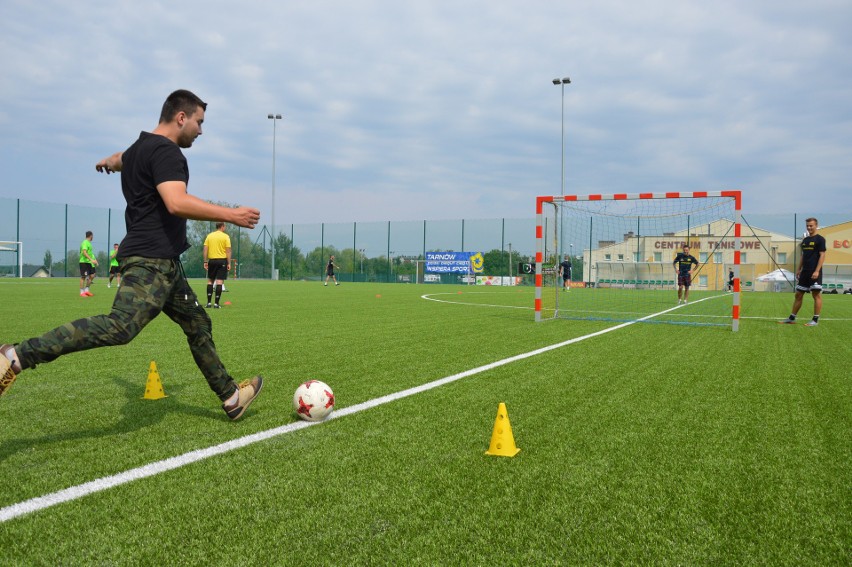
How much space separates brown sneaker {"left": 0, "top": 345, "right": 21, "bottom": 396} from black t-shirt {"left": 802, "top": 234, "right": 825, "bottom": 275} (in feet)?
44.7

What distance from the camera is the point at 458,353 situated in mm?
7270

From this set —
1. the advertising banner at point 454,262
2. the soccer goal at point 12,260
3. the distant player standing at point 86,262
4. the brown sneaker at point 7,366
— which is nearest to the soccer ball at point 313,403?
the brown sneaker at point 7,366

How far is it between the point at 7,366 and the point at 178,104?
180 centimetres

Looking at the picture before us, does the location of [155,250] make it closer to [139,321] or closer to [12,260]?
[139,321]

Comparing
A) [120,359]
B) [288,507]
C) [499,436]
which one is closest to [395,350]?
[120,359]

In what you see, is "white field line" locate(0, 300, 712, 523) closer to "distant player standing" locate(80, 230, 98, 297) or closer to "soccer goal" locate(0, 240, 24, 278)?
"distant player standing" locate(80, 230, 98, 297)

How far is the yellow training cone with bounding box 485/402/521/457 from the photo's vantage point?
3377 mm

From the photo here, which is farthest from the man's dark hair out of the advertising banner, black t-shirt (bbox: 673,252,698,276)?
the advertising banner

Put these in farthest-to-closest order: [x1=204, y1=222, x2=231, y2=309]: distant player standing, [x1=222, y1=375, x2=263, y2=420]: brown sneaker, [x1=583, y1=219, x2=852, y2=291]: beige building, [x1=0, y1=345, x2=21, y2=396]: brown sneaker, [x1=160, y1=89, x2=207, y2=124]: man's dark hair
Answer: [x1=583, y1=219, x2=852, y2=291]: beige building < [x1=204, y1=222, x2=231, y2=309]: distant player standing < [x1=222, y1=375, x2=263, y2=420]: brown sneaker < [x1=160, y1=89, x2=207, y2=124]: man's dark hair < [x1=0, y1=345, x2=21, y2=396]: brown sneaker

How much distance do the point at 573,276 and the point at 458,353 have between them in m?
30.6

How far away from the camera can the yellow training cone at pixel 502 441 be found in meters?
3.38

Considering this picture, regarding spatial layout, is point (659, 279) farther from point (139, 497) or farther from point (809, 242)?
point (139, 497)

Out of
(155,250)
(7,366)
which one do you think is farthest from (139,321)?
(7,366)

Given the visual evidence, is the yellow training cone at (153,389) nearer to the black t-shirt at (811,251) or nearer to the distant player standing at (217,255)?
the distant player standing at (217,255)
